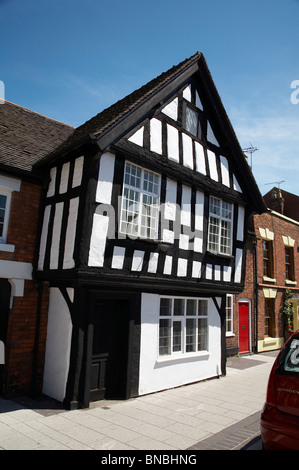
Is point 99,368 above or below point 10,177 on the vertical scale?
below

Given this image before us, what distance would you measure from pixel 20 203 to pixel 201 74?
21.8 feet

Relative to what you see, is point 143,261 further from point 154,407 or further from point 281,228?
point 281,228

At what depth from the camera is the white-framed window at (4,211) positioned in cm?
767

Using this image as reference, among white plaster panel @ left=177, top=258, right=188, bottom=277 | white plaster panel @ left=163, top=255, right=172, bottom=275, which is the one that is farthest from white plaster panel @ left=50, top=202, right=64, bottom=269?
white plaster panel @ left=177, top=258, right=188, bottom=277

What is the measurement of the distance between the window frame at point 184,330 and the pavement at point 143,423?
107cm

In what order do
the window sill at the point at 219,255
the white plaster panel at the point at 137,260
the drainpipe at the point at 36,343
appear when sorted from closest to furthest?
the drainpipe at the point at 36,343 → the white plaster panel at the point at 137,260 → the window sill at the point at 219,255

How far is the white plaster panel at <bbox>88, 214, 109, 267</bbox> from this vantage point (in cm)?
691

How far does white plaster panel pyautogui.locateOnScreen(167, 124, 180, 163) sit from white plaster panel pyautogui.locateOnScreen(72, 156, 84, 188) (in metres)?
2.51

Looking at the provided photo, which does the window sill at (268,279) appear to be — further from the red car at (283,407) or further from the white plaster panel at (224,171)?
the red car at (283,407)

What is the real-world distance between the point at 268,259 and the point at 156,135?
10916 mm

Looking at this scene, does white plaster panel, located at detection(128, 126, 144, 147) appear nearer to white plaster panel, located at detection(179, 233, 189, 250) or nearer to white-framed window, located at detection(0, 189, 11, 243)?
white plaster panel, located at detection(179, 233, 189, 250)

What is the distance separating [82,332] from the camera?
23.0 feet

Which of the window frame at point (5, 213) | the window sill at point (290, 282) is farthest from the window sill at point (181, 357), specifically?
the window sill at point (290, 282)
